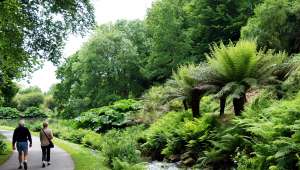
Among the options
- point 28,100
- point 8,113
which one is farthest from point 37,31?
point 28,100

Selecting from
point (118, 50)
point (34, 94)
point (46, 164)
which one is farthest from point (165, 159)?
point (34, 94)

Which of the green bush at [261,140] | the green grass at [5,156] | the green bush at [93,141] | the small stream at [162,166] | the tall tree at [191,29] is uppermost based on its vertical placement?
the tall tree at [191,29]

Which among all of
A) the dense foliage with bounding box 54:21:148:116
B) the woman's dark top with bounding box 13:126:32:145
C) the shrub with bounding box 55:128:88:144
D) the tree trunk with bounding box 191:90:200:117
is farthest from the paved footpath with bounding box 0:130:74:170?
the dense foliage with bounding box 54:21:148:116

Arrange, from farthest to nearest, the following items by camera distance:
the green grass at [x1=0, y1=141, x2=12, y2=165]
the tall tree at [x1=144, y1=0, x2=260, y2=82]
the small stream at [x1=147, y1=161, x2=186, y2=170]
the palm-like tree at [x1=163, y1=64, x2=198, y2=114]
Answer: the tall tree at [x1=144, y1=0, x2=260, y2=82] → the palm-like tree at [x1=163, y1=64, x2=198, y2=114] → the green grass at [x1=0, y1=141, x2=12, y2=165] → the small stream at [x1=147, y1=161, x2=186, y2=170]

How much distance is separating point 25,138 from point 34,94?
7871 centimetres

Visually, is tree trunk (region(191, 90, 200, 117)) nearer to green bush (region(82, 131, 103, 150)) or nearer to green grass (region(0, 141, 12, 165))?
green bush (region(82, 131, 103, 150))

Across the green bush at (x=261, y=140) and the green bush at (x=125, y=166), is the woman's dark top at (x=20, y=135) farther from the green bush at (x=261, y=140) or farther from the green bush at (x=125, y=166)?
the green bush at (x=261, y=140)

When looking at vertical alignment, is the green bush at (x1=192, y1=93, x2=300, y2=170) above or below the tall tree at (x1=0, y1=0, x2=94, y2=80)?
below

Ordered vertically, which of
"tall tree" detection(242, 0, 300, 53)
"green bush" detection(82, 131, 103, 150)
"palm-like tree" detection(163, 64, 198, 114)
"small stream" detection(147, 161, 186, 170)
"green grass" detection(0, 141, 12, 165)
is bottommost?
"small stream" detection(147, 161, 186, 170)

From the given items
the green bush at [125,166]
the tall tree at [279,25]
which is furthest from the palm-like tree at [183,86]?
the green bush at [125,166]

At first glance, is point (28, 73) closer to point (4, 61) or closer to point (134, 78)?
point (4, 61)

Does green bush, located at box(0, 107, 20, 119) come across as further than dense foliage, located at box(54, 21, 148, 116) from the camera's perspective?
Yes

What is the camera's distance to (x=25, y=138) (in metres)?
15.5

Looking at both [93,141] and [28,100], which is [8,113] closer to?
[28,100]
